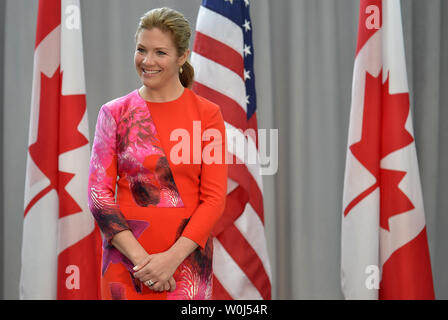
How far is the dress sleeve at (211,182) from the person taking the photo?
151 cm

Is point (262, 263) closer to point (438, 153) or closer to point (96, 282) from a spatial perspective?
point (96, 282)

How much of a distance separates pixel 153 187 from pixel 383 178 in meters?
1.58

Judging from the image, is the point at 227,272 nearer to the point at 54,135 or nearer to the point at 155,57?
the point at 54,135

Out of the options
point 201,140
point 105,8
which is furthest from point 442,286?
point 105,8

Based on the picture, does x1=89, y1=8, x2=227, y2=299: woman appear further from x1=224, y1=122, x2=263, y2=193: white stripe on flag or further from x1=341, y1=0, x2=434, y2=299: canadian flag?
x1=341, y1=0, x2=434, y2=299: canadian flag

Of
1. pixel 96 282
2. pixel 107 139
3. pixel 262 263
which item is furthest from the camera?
pixel 262 263

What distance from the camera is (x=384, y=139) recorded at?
2678mm

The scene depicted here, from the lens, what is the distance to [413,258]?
2.62 meters

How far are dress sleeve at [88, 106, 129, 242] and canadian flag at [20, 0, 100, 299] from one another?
40.7 inches

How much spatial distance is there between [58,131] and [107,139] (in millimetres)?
1138

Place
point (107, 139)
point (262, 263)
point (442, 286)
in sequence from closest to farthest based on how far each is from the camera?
1. point (107, 139)
2. point (262, 263)
3. point (442, 286)

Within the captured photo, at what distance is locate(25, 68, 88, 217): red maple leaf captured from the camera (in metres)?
2.49

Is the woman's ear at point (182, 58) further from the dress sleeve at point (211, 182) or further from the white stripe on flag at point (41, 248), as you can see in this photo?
the white stripe on flag at point (41, 248)

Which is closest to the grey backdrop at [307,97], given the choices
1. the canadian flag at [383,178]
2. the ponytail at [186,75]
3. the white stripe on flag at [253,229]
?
the white stripe on flag at [253,229]
